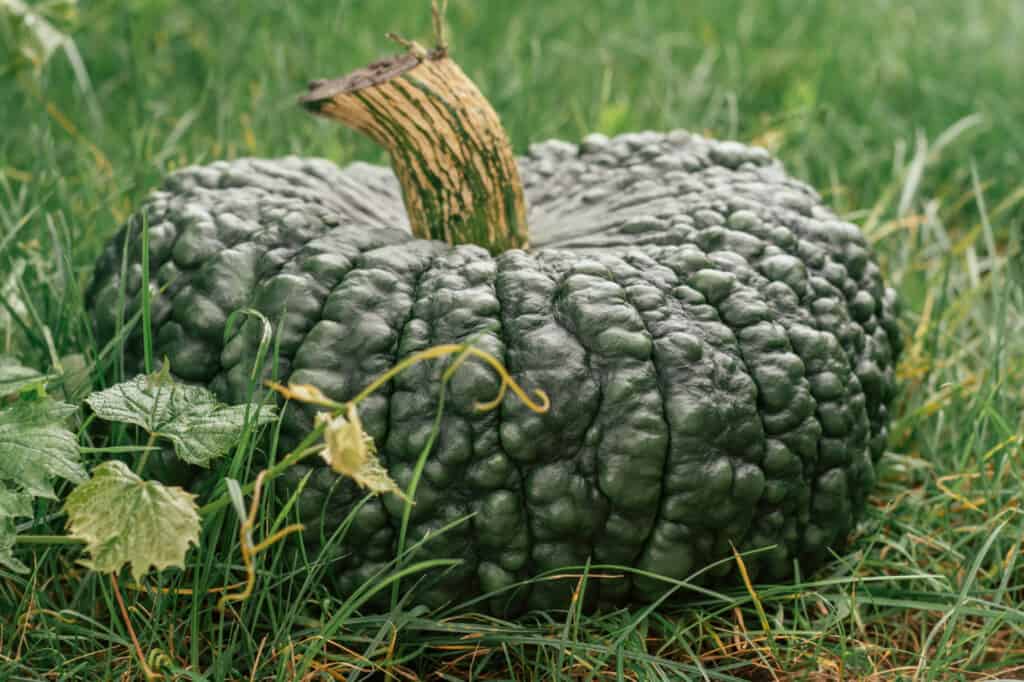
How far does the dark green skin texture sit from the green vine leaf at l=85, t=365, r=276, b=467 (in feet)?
0.38

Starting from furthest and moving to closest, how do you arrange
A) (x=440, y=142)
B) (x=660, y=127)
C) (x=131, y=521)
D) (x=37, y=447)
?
(x=660, y=127)
(x=440, y=142)
(x=37, y=447)
(x=131, y=521)

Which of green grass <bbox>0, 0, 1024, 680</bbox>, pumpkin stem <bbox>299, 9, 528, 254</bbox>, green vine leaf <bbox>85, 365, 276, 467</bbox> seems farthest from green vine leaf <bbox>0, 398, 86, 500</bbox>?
pumpkin stem <bbox>299, 9, 528, 254</bbox>

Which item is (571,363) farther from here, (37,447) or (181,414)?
(37,447)

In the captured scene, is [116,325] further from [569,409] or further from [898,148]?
[898,148]

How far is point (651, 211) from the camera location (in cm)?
243

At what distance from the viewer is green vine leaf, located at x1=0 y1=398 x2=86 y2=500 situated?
1825 millimetres

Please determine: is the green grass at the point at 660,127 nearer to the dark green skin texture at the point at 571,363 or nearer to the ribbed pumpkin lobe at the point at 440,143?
the dark green skin texture at the point at 571,363

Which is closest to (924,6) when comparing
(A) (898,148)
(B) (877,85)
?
(B) (877,85)

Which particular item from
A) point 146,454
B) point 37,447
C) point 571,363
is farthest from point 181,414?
point 571,363

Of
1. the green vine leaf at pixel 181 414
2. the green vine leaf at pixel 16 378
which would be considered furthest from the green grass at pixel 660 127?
the green vine leaf at pixel 16 378

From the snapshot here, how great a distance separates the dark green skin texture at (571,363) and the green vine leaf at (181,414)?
0.38 feet

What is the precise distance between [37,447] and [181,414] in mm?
246

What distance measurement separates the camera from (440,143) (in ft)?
7.77

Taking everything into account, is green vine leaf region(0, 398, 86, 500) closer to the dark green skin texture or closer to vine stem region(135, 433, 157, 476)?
vine stem region(135, 433, 157, 476)
